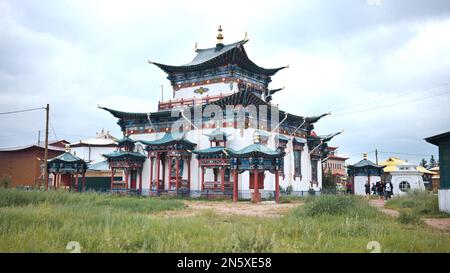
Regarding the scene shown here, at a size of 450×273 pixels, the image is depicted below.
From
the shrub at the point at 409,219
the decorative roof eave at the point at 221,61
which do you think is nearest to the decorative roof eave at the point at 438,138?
the shrub at the point at 409,219

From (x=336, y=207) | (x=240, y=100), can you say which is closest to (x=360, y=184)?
(x=240, y=100)

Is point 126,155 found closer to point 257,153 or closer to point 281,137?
point 257,153

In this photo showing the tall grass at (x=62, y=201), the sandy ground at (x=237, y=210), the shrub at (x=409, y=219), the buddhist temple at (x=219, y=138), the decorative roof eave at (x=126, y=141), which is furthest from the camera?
the decorative roof eave at (x=126, y=141)

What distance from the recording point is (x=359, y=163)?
39250 mm

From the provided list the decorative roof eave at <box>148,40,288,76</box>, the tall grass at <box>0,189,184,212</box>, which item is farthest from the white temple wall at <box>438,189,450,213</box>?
the decorative roof eave at <box>148,40,288,76</box>

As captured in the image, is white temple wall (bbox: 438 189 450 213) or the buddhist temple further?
the buddhist temple

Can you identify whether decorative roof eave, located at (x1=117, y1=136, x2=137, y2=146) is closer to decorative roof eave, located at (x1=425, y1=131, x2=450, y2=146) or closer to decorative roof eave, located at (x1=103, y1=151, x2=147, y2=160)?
decorative roof eave, located at (x1=103, y1=151, x2=147, y2=160)

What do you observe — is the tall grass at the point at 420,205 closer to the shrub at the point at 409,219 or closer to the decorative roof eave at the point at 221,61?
the shrub at the point at 409,219
